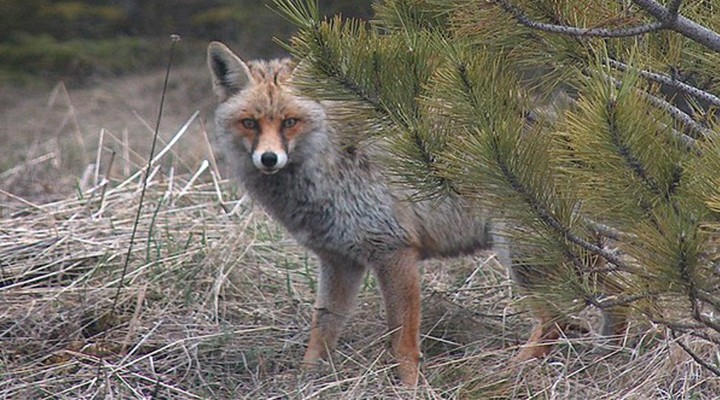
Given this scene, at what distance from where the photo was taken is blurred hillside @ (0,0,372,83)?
10953 millimetres

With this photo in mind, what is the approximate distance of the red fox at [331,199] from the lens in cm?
450

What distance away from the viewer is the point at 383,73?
3.05 metres

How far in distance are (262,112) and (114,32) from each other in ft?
28.6

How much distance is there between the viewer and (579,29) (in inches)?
113

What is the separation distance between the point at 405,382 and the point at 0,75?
26.8ft

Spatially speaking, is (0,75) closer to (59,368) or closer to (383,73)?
(59,368)

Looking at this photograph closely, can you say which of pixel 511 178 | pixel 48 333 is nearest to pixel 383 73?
pixel 511 178

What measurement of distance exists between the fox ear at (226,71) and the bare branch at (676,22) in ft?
7.30

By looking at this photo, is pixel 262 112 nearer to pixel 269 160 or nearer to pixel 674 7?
pixel 269 160

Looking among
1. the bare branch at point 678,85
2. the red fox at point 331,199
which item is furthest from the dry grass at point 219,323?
the bare branch at point 678,85

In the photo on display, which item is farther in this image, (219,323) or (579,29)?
(219,323)

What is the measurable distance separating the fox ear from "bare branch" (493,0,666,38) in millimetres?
1995

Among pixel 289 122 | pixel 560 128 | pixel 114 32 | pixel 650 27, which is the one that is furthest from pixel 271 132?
pixel 114 32

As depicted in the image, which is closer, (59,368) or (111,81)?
(59,368)
